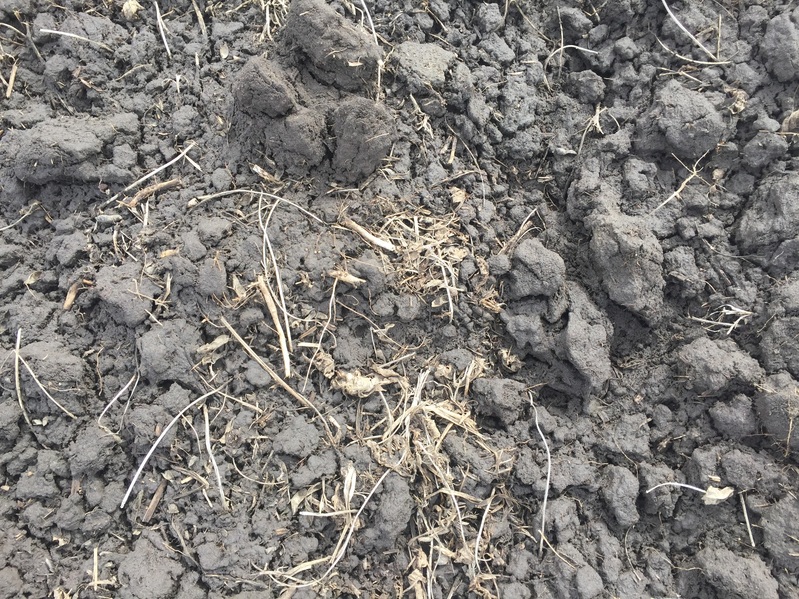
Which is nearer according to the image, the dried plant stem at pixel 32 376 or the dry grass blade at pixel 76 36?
the dried plant stem at pixel 32 376

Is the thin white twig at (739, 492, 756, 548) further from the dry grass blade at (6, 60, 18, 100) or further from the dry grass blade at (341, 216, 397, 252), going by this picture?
the dry grass blade at (6, 60, 18, 100)

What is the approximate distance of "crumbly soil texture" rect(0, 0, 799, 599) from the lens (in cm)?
187

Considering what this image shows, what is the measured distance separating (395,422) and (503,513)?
21.9 inches

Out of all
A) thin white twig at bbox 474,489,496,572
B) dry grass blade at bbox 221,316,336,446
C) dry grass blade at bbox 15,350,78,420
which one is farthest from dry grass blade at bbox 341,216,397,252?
dry grass blade at bbox 15,350,78,420

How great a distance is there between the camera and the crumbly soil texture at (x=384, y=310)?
1.87 metres

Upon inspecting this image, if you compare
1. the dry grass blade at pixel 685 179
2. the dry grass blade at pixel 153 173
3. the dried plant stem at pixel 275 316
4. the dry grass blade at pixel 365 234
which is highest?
the dry grass blade at pixel 685 179

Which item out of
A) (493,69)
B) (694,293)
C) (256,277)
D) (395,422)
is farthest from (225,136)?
(694,293)

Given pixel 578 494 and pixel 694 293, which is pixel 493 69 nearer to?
pixel 694 293

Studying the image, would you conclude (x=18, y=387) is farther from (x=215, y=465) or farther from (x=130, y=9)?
(x=130, y=9)

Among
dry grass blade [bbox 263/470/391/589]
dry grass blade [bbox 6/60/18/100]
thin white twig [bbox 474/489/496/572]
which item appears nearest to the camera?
dry grass blade [bbox 263/470/391/589]

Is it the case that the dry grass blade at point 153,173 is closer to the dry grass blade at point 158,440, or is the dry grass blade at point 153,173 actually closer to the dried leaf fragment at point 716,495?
the dry grass blade at point 158,440

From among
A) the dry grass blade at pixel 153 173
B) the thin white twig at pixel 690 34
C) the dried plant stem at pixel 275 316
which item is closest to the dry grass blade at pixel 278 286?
the dried plant stem at pixel 275 316

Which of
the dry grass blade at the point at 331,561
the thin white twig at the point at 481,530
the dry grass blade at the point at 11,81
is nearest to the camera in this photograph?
the dry grass blade at the point at 331,561

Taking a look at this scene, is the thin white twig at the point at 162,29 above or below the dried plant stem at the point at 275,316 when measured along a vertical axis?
above
